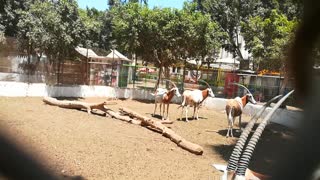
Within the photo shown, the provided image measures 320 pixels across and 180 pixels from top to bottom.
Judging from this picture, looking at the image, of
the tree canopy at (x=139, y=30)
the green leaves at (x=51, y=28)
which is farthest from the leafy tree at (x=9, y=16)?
the green leaves at (x=51, y=28)

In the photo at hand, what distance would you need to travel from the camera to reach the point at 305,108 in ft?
3.64

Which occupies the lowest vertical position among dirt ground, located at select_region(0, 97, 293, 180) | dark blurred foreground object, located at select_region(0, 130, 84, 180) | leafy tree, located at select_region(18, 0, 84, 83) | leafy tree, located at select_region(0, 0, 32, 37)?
dirt ground, located at select_region(0, 97, 293, 180)

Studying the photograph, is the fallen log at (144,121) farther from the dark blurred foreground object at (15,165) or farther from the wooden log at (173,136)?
the dark blurred foreground object at (15,165)

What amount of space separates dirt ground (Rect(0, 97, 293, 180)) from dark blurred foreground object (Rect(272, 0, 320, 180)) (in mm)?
6084

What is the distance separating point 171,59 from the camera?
27078mm

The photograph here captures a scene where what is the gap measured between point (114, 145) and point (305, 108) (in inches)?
444

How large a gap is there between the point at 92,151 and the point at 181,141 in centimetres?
332

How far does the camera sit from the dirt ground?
9.95m

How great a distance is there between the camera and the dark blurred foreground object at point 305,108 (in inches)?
41.1

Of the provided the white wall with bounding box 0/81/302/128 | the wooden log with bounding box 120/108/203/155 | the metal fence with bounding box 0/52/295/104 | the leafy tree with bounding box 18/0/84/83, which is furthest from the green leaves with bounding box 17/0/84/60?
the wooden log with bounding box 120/108/203/155

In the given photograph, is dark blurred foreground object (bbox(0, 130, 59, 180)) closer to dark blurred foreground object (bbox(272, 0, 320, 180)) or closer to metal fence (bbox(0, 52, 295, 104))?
dark blurred foreground object (bbox(272, 0, 320, 180))

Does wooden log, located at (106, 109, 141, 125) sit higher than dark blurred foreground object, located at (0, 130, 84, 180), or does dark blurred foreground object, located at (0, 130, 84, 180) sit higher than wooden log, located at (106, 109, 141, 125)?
dark blurred foreground object, located at (0, 130, 84, 180)

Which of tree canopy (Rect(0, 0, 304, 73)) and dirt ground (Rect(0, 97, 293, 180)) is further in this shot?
tree canopy (Rect(0, 0, 304, 73))

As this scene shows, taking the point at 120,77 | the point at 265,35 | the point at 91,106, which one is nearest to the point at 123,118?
the point at 91,106
